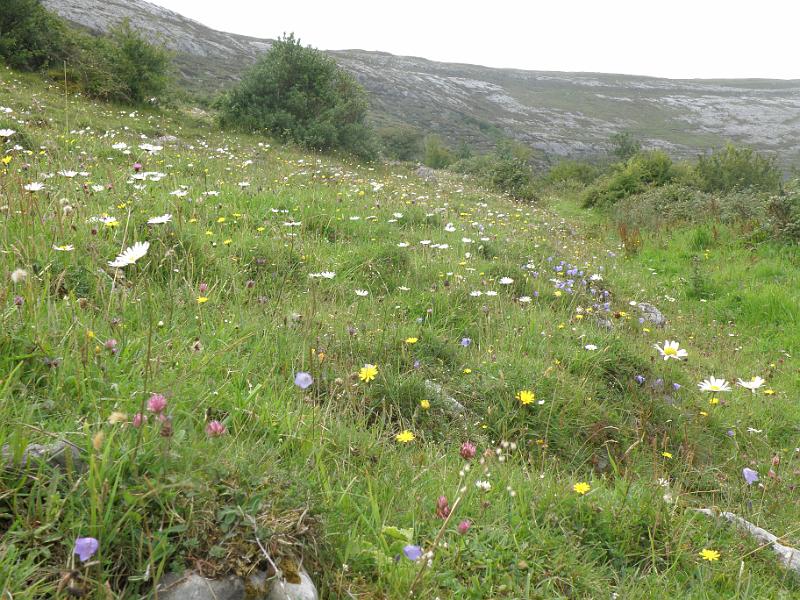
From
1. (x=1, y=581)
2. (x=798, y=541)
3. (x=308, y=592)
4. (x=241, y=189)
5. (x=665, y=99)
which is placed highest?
(x=665, y=99)

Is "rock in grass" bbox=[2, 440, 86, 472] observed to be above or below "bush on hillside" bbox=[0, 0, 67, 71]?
below

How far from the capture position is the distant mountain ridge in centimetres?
5144

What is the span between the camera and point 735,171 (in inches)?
704

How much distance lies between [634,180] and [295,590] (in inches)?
689

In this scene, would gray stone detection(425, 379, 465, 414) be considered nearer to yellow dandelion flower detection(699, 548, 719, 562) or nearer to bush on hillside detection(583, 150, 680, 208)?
yellow dandelion flower detection(699, 548, 719, 562)

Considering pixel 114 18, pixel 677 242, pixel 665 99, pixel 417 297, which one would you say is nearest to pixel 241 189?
pixel 417 297

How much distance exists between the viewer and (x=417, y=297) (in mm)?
3916

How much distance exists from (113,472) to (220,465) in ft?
0.83

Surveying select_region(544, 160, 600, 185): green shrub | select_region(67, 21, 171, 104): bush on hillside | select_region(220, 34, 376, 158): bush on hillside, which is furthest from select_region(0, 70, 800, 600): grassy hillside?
select_region(544, 160, 600, 185): green shrub

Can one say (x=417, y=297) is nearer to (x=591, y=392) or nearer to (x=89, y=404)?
(x=591, y=392)

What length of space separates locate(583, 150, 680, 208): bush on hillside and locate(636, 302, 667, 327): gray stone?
10790mm

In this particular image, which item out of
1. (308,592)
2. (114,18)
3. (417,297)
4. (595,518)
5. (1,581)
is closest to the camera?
(1,581)

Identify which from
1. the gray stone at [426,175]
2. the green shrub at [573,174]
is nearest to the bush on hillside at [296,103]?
the gray stone at [426,175]

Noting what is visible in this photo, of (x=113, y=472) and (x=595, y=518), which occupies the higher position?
(x=113, y=472)
